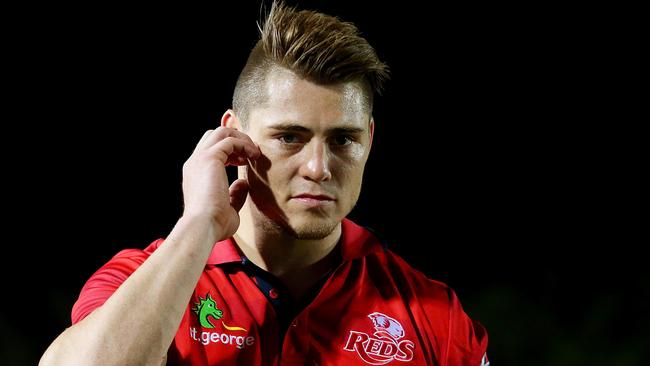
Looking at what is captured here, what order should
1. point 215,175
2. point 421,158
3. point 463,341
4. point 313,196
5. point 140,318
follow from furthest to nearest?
point 421,158
point 463,341
point 313,196
point 215,175
point 140,318

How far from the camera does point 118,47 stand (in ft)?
9.56

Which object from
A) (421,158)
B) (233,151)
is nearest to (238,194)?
(233,151)

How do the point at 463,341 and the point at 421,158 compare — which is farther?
the point at 421,158

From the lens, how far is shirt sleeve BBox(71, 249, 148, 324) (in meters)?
1.65

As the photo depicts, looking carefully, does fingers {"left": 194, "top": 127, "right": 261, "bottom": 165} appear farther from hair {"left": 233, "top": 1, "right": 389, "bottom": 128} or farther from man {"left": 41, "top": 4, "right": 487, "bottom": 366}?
hair {"left": 233, "top": 1, "right": 389, "bottom": 128}

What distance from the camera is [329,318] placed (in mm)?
1856

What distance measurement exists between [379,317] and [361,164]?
1.18 ft

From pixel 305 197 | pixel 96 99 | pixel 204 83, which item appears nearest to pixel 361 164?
pixel 305 197

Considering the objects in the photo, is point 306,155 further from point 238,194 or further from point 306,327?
point 306,327

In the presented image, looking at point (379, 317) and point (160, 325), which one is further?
point (379, 317)

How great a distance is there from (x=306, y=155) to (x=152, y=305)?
50 cm

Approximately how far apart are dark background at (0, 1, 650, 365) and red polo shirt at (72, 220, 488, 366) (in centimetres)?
116

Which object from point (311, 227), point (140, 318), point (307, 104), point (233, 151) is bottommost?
point (140, 318)

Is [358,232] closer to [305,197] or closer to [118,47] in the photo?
[305,197]
